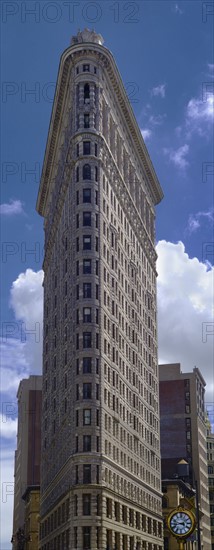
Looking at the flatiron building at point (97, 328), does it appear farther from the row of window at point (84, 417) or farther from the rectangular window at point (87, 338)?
the row of window at point (84, 417)

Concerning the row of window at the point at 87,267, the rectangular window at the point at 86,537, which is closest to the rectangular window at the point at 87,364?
the row of window at the point at 87,267

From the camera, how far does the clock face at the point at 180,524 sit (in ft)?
112

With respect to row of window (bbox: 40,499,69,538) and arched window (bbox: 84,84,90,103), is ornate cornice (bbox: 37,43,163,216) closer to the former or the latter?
arched window (bbox: 84,84,90,103)

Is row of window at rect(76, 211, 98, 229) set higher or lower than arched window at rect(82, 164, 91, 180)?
lower

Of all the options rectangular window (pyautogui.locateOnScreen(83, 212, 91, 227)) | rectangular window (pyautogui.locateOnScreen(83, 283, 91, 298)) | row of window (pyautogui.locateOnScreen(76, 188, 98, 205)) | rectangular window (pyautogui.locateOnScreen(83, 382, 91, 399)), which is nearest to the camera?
rectangular window (pyautogui.locateOnScreen(83, 382, 91, 399))

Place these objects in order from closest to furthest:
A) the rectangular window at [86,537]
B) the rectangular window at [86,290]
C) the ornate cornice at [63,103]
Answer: the rectangular window at [86,537] → the rectangular window at [86,290] → the ornate cornice at [63,103]

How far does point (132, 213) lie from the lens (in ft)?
440

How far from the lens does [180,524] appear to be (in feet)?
112

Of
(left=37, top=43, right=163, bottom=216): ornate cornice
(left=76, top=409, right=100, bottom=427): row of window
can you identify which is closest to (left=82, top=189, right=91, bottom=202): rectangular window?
(left=37, top=43, right=163, bottom=216): ornate cornice

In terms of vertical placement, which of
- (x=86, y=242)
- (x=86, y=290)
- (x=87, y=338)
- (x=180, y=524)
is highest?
(x=86, y=242)

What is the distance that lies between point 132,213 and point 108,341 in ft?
114

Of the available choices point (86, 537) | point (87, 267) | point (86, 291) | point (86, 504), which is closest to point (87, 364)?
point (86, 291)

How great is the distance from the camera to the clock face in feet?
112

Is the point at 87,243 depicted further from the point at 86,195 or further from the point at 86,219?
the point at 86,195
